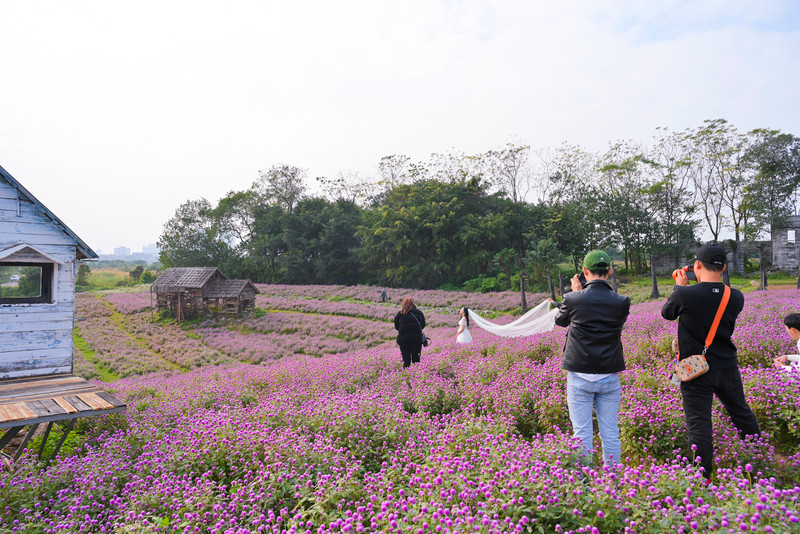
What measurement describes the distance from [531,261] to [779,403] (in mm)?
26806

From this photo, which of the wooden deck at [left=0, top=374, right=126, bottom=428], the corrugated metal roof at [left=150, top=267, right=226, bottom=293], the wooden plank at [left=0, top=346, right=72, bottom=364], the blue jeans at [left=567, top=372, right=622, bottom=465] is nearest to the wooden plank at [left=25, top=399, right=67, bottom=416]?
the wooden deck at [left=0, top=374, right=126, bottom=428]

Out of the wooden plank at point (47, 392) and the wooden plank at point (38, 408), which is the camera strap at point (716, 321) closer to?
the wooden plank at point (38, 408)

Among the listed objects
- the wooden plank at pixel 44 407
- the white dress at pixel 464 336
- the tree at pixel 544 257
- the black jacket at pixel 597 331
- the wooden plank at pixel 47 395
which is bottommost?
the wooden plank at pixel 47 395

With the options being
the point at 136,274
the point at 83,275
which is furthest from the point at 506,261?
the point at 136,274

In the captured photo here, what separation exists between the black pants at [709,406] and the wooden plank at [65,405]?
7268 mm

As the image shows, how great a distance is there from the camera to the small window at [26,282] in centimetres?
814

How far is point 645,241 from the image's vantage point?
37.2 metres

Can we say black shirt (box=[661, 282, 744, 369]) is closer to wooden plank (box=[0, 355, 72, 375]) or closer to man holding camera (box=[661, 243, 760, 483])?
man holding camera (box=[661, 243, 760, 483])

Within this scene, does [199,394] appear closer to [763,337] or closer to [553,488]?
[553,488]

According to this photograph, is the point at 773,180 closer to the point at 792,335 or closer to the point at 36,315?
the point at 792,335

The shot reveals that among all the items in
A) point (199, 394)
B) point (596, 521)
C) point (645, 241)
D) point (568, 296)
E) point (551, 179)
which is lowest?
point (199, 394)

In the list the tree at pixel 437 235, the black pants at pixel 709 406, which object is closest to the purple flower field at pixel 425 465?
the black pants at pixel 709 406

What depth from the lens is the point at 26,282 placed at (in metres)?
8.22

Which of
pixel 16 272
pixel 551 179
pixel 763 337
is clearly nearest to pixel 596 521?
pixel 763 337
